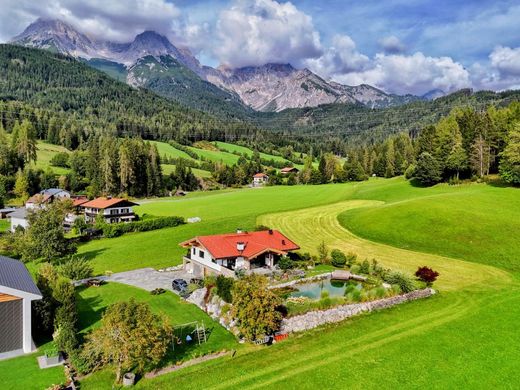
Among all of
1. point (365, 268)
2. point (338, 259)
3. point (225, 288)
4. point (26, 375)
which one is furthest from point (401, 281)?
point (26, 375)

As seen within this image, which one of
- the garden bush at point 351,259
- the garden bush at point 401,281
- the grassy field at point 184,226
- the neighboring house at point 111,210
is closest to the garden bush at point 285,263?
the garden bush at point 351,259

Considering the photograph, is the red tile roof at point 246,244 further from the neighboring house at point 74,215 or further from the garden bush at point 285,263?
the neighboring house at point 74,215

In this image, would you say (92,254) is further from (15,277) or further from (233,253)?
(15,277)

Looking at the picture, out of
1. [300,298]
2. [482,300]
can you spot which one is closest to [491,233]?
[482,300]

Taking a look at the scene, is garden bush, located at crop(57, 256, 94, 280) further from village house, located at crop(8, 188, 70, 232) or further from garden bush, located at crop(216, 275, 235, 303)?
garden bush, located at crop(216, 275, 235, 303)

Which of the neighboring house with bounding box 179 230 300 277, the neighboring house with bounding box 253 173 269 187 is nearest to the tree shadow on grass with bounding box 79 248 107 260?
the neighboring house with bounding box 179 230 300 277

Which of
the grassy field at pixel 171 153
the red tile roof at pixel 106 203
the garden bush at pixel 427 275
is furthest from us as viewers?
the grassy field at pixel 171 153
